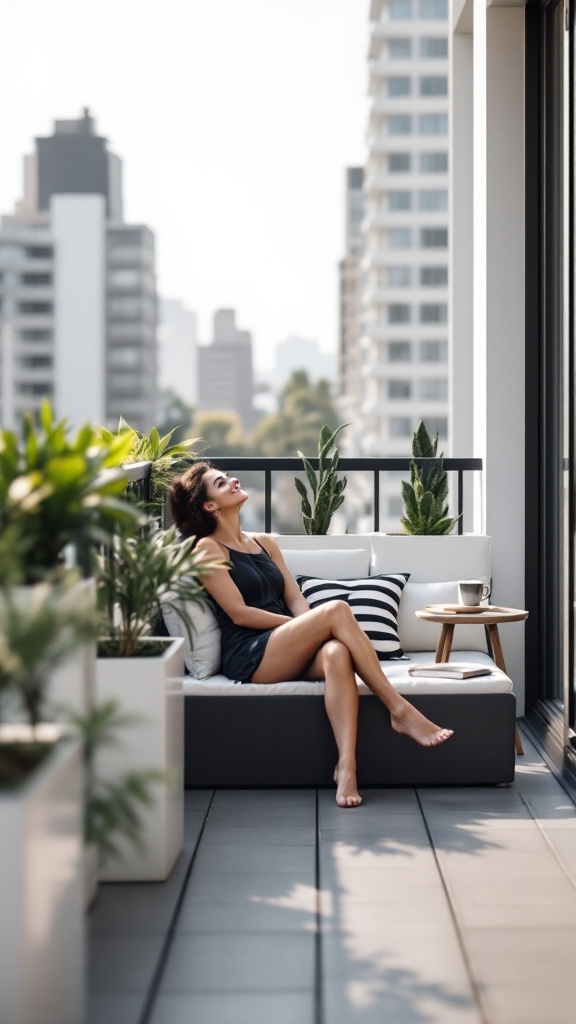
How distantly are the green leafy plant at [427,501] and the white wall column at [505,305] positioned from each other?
200 mm

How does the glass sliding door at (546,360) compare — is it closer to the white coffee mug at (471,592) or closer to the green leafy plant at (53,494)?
the white coffee mug at (471,592)

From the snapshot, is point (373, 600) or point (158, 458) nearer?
point (373, 600)

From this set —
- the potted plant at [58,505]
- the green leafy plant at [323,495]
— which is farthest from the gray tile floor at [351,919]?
the green leafy plant at [323,495]

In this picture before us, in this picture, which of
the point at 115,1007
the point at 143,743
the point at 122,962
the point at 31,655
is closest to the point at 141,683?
the point at 143,743

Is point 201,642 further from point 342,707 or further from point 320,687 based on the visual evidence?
point 342,707

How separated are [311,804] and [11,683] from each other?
2.25 meters

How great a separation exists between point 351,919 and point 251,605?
1.66 metres

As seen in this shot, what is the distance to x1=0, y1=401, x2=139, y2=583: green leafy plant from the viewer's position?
6.95 ft

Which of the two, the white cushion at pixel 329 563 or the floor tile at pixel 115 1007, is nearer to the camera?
the floor tile at pixel 115 1007

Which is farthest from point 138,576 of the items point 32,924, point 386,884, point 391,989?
point 32,924

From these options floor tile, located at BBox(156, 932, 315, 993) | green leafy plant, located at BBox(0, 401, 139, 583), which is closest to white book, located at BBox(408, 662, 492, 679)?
floor tile, located at BBox(156, 932, 315, 993)

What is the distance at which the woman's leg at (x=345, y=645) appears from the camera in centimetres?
395

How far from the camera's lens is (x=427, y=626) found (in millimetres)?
4848

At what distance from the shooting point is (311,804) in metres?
3.84
